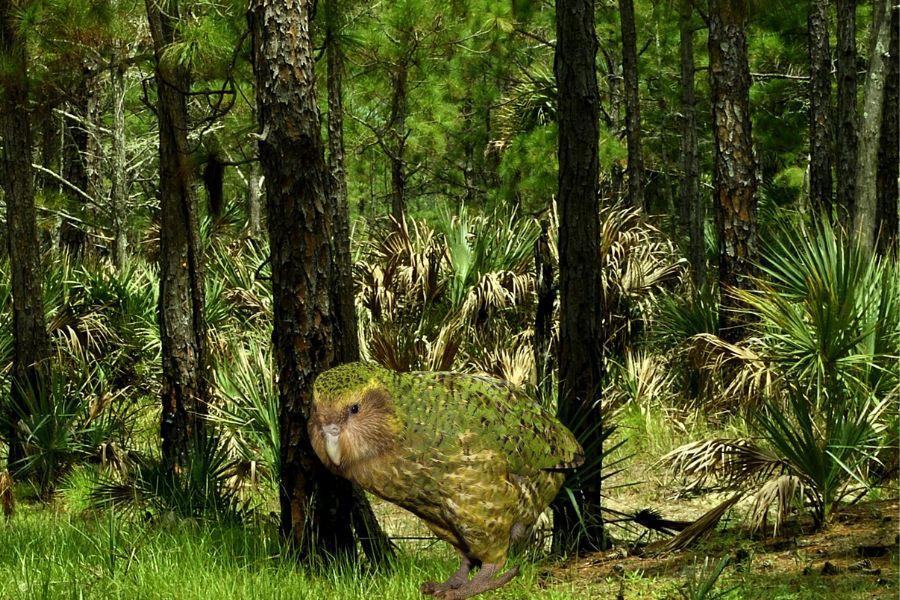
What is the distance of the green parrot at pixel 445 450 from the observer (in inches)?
89.0

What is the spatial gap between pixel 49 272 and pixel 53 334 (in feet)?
2.75

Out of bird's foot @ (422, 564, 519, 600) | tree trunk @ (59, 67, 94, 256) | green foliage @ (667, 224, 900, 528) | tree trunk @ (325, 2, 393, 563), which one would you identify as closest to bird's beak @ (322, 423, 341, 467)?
bird's foot @ (422, 564, 519, 600)

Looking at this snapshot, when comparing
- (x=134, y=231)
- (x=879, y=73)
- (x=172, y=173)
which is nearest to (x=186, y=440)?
(x=172, y=173)

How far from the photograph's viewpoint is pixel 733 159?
10250mm

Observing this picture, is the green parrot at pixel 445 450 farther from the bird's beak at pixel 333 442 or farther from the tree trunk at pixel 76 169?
the tree trunk at pixel 76 169

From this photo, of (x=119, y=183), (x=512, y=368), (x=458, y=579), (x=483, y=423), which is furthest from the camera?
(x=119, y=183)

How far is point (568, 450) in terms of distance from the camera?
8.52ft

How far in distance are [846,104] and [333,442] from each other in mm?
15372

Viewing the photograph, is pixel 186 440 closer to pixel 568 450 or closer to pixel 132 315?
pixel 132 315

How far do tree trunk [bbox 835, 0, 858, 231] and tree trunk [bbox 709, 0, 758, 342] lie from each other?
4937 mm

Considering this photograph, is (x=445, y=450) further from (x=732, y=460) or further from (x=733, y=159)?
(x=733, y=159)

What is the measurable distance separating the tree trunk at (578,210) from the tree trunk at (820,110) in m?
11.8

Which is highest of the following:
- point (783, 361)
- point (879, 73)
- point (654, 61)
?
point (654, 61)

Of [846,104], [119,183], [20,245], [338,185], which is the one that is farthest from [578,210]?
[846,104]
